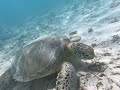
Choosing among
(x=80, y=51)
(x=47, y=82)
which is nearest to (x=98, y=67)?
(x=80, y=51)

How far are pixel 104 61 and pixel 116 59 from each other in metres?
0.27

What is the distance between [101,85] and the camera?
337 centimetres

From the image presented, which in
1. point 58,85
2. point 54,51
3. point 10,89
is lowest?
point 10,89

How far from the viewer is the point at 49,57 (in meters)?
3.73

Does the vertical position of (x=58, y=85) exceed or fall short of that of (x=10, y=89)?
it exceeds it

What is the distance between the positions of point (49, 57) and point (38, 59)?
25 centimetres

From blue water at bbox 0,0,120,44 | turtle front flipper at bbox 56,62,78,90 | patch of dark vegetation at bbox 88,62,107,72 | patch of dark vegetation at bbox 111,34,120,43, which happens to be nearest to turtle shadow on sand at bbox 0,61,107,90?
patch of dark vegetation at bbox 88,62,107,72

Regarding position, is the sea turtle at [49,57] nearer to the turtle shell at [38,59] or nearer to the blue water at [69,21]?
the turtle shell at [38,59]

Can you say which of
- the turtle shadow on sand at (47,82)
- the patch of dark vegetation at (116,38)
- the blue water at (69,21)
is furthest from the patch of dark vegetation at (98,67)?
the blue water at (69,21)

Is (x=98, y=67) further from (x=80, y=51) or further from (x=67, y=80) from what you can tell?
(x=67, y=80)

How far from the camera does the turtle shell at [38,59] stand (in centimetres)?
370

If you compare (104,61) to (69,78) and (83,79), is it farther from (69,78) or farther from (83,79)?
(69,78)

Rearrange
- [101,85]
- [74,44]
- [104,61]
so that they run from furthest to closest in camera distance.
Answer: [104,61], [74,44], [101,85]

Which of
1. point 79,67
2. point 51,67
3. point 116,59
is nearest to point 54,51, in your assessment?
point 51,67
